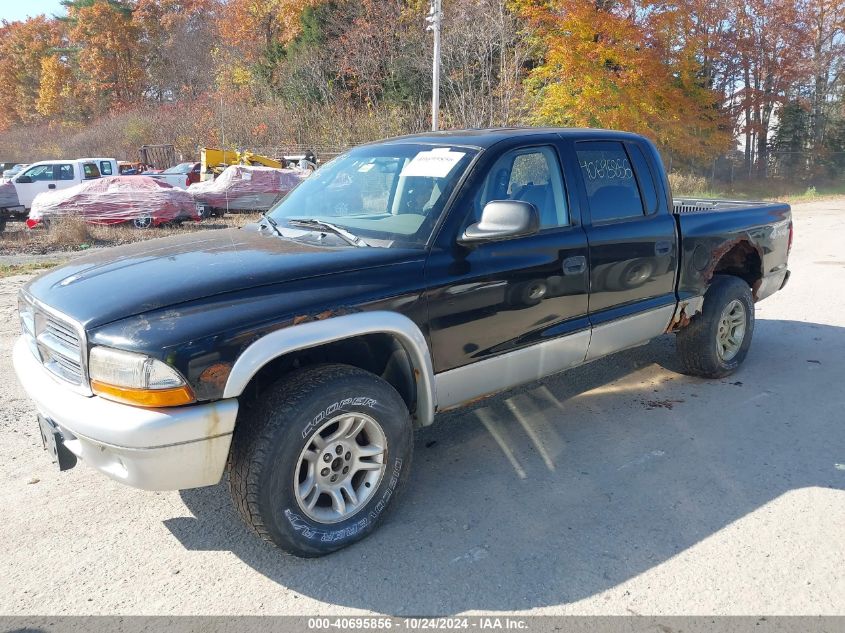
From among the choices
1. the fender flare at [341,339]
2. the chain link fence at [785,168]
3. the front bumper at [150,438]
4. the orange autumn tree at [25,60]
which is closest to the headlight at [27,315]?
the front bumper at [150,438]

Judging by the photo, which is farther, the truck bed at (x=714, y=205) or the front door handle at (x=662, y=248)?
the truck bed at (x=714, y=205)

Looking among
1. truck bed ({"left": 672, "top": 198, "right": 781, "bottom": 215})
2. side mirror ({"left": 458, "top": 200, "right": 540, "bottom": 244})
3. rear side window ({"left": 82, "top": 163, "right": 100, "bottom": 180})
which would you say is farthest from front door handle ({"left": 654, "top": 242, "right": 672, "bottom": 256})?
rear side window ({"left": 82, "top": 163, "right": 100, "bottom": 180})

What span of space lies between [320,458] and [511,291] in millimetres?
1337

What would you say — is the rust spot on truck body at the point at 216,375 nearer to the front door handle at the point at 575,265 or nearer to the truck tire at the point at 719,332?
the front door handle at the point at 575,265

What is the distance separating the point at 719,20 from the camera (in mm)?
28188

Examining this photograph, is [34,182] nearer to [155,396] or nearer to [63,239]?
[63,239]

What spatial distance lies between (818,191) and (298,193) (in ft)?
113

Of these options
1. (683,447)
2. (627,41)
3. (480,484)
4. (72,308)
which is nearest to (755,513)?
(683,447)

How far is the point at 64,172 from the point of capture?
65.8 ft

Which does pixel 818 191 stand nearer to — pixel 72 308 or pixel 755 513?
pixel 755 513

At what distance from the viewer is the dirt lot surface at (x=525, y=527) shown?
2781 millimetres

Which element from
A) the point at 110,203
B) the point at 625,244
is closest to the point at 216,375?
the point at 625,244

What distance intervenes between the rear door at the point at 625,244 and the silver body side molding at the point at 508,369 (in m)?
0.22

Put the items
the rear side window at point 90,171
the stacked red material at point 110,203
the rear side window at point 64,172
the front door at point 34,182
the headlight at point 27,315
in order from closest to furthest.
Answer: the headlight at point 27,315
the stacked red material at point 110,203
the front door at point 34,182
the rear side window at point 64,172
the rear side window at point 90,171
